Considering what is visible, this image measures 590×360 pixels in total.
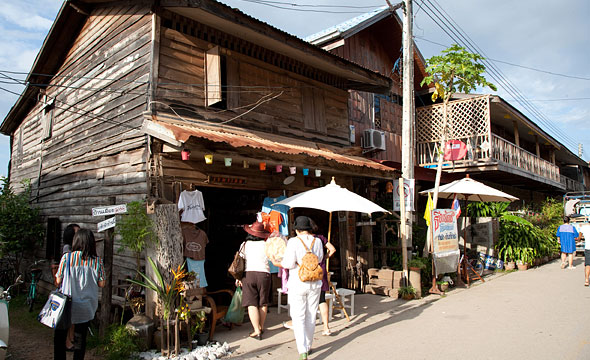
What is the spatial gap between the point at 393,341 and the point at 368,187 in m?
6.05

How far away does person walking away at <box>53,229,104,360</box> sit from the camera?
4867 millimetres

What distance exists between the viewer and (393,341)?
231 inches

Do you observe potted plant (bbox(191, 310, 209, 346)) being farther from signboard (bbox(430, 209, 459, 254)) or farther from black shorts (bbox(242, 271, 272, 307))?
signboard (bbox(430, 209, 459, 254))

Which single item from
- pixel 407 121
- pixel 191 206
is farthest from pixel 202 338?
pixel 407 121

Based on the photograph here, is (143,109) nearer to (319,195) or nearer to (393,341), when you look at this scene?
(319,195)

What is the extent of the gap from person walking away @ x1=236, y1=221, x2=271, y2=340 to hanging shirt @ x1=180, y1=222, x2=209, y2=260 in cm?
81

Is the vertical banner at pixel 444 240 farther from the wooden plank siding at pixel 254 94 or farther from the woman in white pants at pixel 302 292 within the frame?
the woman in white pants at pixel 302 292

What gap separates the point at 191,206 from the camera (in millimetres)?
6547

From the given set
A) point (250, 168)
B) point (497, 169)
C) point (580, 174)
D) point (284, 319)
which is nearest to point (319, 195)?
point (250, 168)

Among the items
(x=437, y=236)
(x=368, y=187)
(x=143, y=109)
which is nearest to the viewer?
Result: (x=143, y=109)

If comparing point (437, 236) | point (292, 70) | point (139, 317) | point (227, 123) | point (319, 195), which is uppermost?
point (292, 70)

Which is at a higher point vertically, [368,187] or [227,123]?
[227,123]

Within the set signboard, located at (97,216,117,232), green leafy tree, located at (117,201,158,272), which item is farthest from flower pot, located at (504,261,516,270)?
signboard, located at (97,216,117,232)

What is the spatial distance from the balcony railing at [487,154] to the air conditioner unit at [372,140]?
9.68 ft
